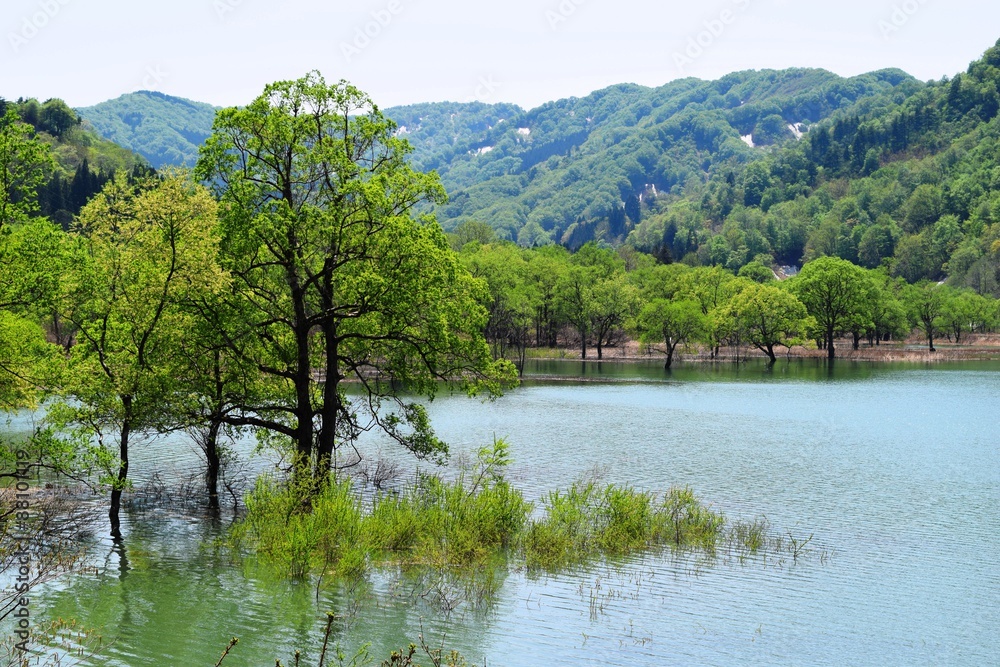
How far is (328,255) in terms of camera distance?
93.8 ft

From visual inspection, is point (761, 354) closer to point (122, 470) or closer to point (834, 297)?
point (834, 297)

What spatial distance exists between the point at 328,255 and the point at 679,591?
14.6 metres

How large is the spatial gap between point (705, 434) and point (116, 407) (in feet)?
116

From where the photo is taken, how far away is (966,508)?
33.1 meters

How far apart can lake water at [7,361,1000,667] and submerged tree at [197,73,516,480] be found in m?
5.55

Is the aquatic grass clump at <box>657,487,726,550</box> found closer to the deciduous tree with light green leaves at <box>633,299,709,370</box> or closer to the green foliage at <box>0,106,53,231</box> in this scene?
the green foliage at <box>0,106,53,231</box>

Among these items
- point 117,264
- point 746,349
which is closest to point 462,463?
point 117,264

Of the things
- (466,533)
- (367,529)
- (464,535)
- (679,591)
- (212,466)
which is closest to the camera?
(679,591)

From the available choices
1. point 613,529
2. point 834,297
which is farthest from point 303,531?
point 834,297

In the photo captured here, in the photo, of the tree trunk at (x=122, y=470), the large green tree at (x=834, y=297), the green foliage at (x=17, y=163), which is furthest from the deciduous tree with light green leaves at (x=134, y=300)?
the large green tree at (x=834, y=297)

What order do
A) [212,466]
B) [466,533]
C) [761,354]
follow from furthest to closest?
[761,354]
[212,466]
[466,533]

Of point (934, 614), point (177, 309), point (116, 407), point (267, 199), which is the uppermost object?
point (267, 199)

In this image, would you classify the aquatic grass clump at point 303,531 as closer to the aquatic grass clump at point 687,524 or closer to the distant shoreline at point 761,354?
the aquatic grass clump at point 687,524

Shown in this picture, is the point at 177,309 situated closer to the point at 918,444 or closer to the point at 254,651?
the point at 254,651
